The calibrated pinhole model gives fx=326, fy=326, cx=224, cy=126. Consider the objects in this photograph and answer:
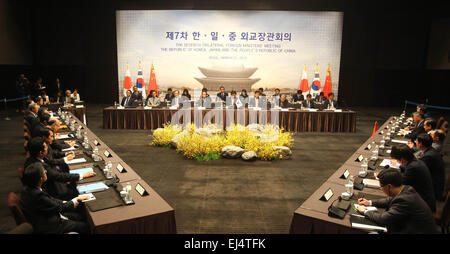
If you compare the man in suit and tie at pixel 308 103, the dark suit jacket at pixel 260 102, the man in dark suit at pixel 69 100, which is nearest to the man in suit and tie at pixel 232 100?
the dark suit jacket at pixel 260 102

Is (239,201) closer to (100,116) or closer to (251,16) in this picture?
(100,116)

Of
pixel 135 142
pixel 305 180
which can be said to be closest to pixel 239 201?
pixel 305 180

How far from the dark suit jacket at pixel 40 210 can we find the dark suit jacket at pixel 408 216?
2485mm

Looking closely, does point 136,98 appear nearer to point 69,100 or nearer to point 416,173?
point 69,100

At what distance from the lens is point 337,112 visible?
344 inches

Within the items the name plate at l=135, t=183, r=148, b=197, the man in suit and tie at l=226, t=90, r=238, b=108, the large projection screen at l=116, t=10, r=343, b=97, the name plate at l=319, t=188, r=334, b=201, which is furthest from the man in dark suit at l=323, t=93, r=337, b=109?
the name plate at l=135, t=183, r=148, b=197

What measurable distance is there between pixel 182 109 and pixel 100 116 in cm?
377

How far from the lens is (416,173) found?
2967mm

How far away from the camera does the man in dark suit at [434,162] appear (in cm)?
353

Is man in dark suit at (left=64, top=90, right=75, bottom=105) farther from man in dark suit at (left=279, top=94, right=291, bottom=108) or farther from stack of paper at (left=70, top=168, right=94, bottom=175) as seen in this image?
stack of paper at (left=70, top=168, right=94, bottom=175)

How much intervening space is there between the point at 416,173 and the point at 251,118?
593 centimetres

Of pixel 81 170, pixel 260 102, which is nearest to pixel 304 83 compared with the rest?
pixel 260 102

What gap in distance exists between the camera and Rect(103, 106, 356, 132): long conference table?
28.8 feet

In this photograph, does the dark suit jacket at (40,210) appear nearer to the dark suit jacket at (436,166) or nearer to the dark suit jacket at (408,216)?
the dark suit jacket at (408,216)
